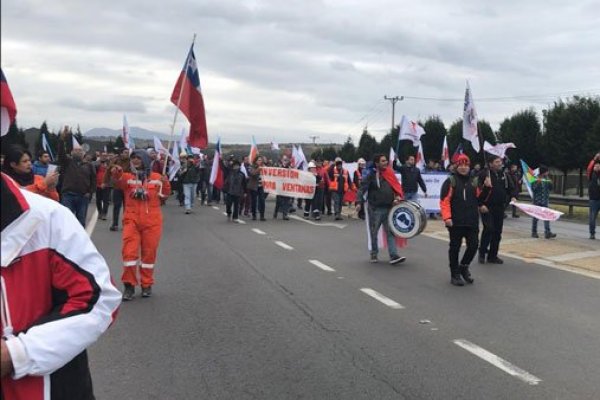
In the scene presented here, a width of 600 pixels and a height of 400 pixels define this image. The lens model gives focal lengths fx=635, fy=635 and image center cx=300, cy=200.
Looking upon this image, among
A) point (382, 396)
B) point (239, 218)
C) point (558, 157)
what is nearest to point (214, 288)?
point (382, 396)

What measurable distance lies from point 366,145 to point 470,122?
208 feet

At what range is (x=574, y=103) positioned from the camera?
47.3m

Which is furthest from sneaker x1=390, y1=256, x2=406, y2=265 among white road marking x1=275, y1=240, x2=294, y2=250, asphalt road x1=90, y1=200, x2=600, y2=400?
white road marking x1=275, y1=240, x2=294, y2=250

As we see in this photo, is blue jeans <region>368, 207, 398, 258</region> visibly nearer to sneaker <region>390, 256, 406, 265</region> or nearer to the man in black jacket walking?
sneaker <region>390, 256, 406, 265</region>

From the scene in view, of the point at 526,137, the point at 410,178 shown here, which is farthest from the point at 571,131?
the point at 410,178

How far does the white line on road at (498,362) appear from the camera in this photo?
5.04 metres

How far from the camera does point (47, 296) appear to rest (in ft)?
6.84

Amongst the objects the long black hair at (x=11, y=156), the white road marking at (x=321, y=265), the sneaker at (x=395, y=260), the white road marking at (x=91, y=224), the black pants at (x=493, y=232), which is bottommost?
the white road marking at (x=91, y=224)

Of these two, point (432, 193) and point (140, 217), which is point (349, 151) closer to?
point (432, 193)

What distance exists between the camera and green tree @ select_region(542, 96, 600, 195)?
45531 millimetres

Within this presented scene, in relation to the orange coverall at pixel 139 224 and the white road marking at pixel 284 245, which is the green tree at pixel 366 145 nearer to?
the white road marking at pixel 284 245

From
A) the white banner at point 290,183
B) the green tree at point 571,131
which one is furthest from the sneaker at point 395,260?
the green tree at point 571,131

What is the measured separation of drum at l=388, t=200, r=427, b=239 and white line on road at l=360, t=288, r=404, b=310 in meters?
2.32

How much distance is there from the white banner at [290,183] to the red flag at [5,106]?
18570 millimetres
